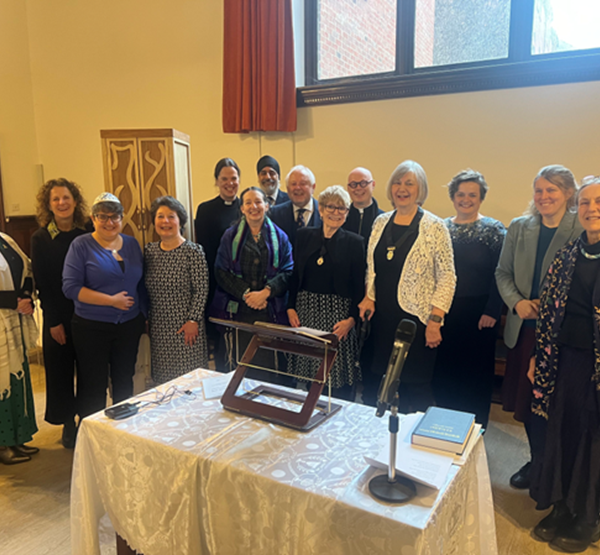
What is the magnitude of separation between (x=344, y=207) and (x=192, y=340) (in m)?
1.06

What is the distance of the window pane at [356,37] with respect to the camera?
12.9 feet

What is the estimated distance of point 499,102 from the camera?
341 cm

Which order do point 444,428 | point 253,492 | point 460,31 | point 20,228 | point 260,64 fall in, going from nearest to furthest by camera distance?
point 253,492 < point 444,428 < point 460,31 < point 260,64 < point 20,228

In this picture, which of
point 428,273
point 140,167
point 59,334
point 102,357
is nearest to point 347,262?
point 428,273

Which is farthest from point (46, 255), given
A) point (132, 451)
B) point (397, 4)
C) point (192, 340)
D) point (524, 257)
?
point (397, 4)

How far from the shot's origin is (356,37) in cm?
410

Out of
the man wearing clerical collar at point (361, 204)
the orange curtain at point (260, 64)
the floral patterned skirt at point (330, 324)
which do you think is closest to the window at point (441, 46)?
the orange curtain at point (260, 64)

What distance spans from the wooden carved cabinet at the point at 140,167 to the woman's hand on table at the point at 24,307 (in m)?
0.78

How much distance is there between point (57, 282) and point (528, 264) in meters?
2.38

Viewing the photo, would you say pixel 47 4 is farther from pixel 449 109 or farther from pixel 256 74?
pixel 449 109

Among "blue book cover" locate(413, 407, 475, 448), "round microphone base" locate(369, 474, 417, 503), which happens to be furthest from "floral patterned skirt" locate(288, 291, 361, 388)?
"round microphone base" locate(369, 474, 417, 503)

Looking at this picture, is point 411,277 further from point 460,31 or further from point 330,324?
point 460,31

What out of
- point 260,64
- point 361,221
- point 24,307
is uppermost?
point 260,64

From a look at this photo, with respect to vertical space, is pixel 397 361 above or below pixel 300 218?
below
